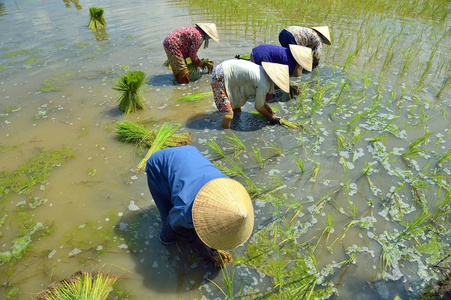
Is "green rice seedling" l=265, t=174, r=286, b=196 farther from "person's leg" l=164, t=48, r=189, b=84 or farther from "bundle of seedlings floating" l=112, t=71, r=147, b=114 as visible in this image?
"person's leg" l=164, t=48, r=189, b=84

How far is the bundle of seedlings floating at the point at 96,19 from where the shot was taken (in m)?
8.03

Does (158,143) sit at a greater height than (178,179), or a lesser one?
lesser

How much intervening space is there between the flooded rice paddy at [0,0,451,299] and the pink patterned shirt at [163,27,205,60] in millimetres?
710

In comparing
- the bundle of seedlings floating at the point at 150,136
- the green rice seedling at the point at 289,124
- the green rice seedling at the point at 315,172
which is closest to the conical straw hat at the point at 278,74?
the green rice seedling at the point at 289,124

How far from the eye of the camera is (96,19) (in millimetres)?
8172

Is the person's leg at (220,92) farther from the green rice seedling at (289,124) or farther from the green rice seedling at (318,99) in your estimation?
the green rice seedling at (318,99)

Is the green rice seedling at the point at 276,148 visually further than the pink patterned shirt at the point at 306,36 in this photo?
No

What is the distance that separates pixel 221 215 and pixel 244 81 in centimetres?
250

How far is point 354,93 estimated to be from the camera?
15.3 ft

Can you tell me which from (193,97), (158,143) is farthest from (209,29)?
(158,143)

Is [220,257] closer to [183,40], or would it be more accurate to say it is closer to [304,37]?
[183,40]

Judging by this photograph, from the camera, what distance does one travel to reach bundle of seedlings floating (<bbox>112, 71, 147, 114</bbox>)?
430 cm

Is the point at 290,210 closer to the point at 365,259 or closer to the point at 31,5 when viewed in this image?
the point at 365,259

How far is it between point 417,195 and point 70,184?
390 centimetres
